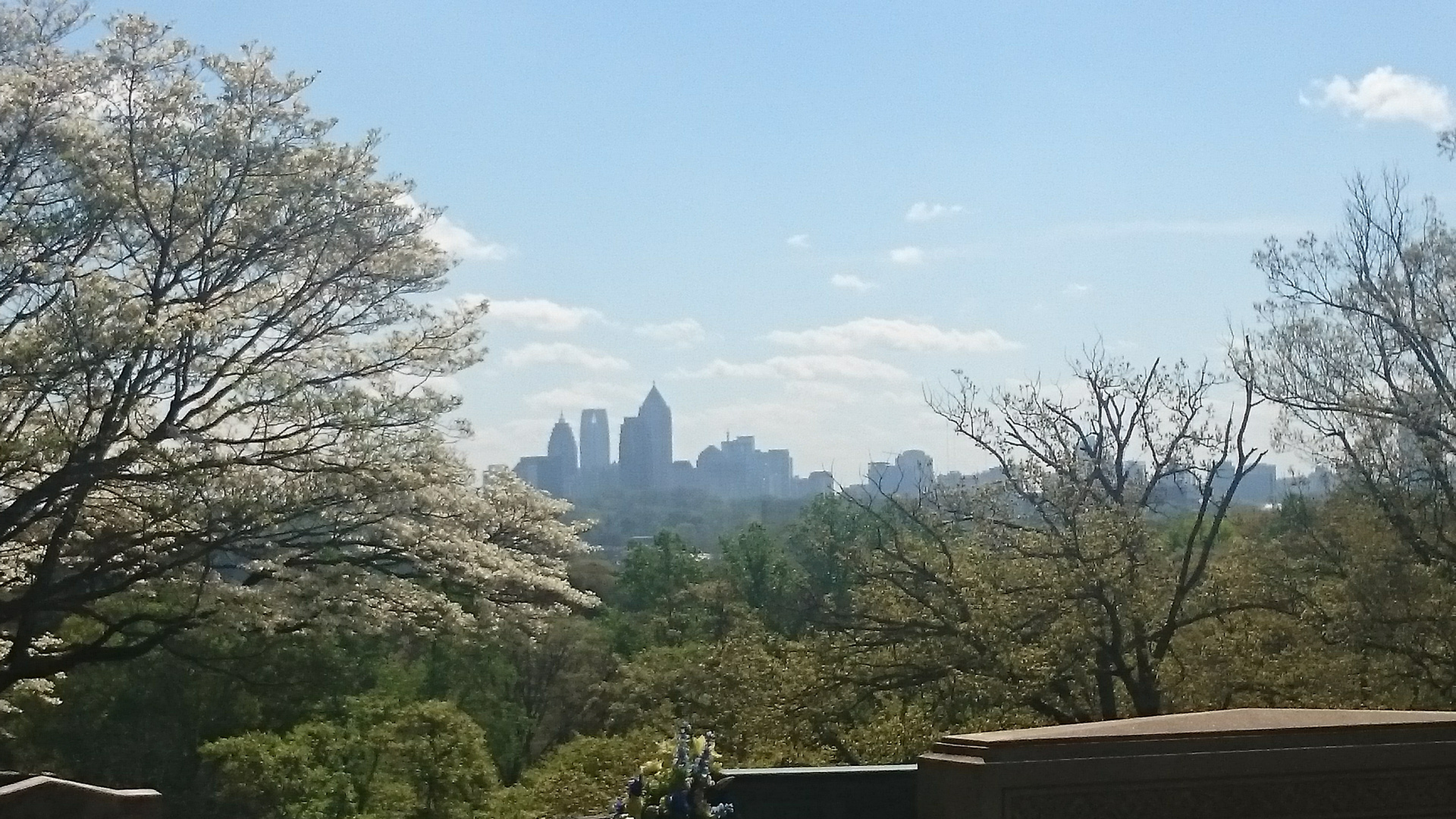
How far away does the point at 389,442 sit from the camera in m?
15.5

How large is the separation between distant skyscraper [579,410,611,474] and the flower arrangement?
109 meters

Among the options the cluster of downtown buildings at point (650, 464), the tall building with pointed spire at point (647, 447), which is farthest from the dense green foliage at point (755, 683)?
the tall building with pointed spire at point (647, 447)

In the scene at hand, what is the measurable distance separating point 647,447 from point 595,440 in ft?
23.6

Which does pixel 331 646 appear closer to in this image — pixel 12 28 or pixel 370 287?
pixel 370 287

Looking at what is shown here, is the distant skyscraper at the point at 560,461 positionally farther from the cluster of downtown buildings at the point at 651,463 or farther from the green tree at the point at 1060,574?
the green tree at the point at 1060,574

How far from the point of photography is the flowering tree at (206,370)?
45.1 feet

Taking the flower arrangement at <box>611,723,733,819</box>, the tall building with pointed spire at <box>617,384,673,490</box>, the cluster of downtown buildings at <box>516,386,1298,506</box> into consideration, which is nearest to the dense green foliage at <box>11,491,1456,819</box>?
the flower arrangement at <box>611,723,733,819</box>

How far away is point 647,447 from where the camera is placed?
118 m

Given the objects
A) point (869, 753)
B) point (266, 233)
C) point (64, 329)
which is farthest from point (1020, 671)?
point (64, 329)

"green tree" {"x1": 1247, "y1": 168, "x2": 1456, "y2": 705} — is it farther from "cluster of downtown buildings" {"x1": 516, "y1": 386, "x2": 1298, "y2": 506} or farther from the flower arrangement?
"cluster of downtown buildings" {"x1": 516, "y1": 386, "x2": 1298, "y2": 506}

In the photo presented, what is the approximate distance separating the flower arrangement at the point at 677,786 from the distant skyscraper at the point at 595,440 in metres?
109

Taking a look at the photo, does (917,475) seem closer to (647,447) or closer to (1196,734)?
(1196,734)

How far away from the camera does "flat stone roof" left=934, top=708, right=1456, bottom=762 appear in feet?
24.2

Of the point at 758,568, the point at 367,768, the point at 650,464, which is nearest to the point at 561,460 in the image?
the point at 650,464
